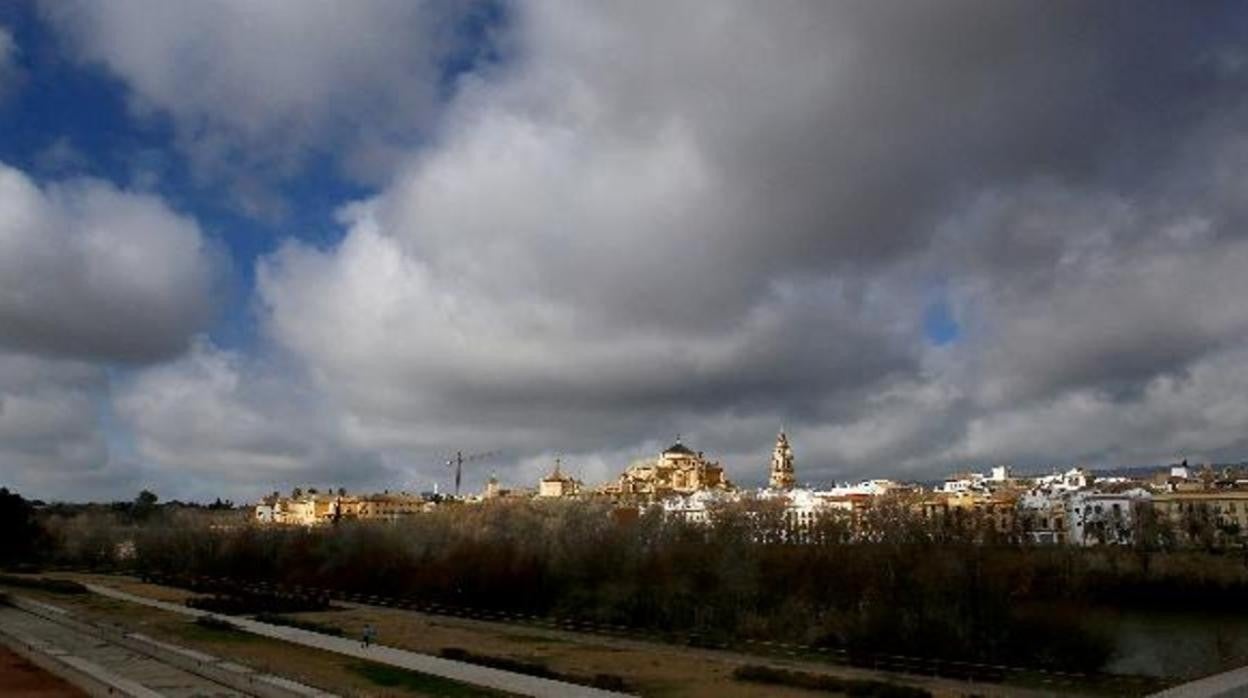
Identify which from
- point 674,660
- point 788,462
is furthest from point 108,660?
point 788,462

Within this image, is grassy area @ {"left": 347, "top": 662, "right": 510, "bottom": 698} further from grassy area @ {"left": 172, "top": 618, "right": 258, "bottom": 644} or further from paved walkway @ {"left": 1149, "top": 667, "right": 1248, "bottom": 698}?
paved walkway @ {"left": 1149, "top": 667, "right": 1248, "bottom": 698}

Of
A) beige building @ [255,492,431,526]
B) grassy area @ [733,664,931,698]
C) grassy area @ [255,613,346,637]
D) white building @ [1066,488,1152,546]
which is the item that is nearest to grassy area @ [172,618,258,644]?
grassy area @ [255,613,346,637]

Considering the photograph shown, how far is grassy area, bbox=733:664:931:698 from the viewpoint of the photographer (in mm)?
25219

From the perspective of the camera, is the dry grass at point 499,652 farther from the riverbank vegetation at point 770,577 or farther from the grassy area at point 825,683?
the riverbank vegetation at point 770,577

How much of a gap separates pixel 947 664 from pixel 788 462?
117 metres

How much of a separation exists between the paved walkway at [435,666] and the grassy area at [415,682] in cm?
38

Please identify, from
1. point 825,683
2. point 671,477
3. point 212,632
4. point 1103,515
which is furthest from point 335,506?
point 825,683

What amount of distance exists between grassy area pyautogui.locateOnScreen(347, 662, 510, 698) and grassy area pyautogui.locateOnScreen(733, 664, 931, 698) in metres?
7.77

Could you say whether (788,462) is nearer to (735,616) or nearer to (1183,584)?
(1183,584)

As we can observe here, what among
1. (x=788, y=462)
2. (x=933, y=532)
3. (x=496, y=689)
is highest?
(x=788, y=462)

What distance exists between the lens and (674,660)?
32781 mm

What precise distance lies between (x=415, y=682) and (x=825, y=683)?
9.97 m

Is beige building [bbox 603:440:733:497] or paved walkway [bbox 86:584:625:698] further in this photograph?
beige building [bbox 603:440:733:497]

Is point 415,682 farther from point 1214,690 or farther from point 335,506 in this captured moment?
point 335,506
